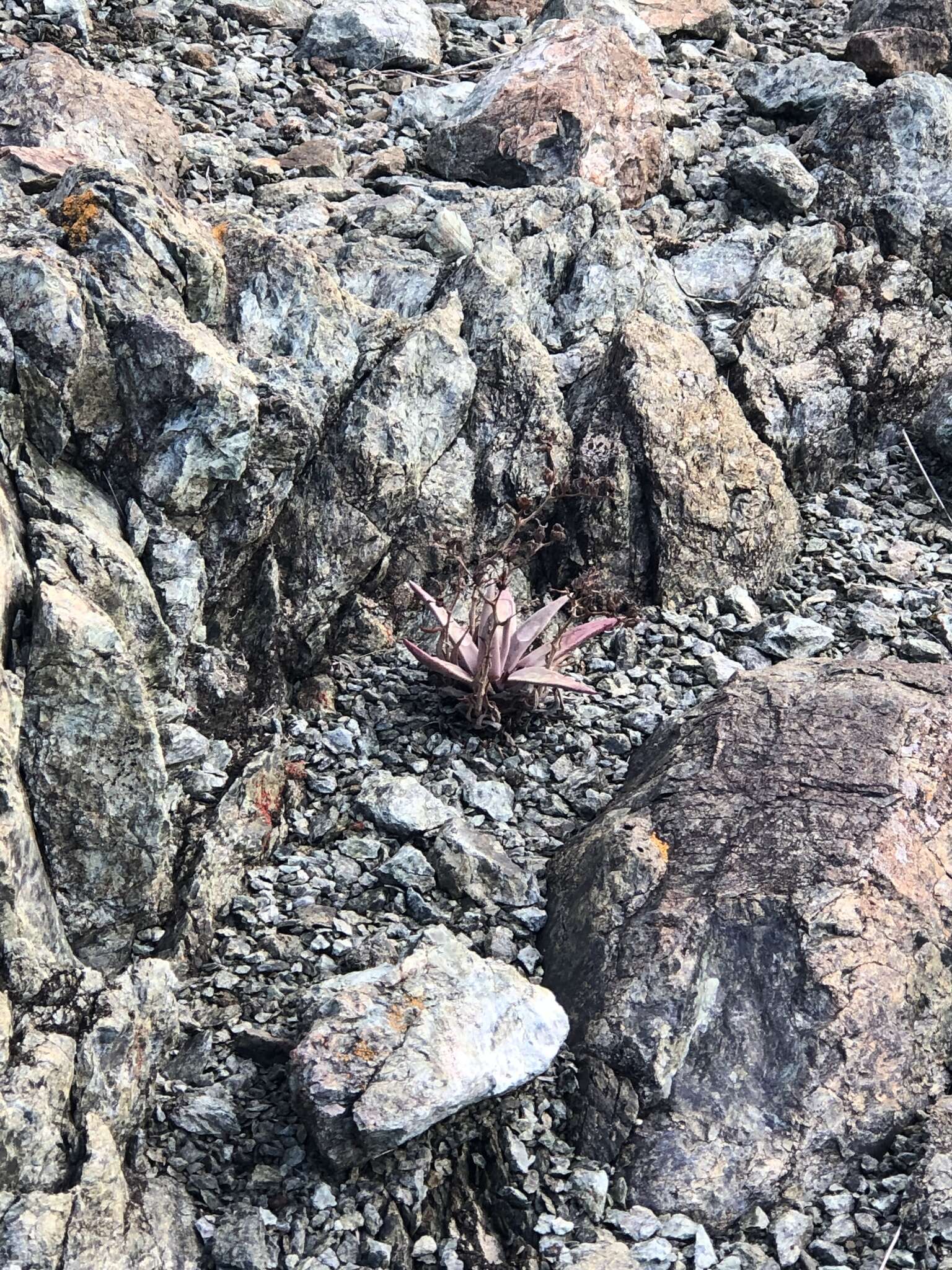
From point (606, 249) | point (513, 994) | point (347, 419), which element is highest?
point (606, 249)

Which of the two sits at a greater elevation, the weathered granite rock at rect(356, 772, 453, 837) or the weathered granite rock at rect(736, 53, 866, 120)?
the weathered granite rock at rect(736, 53, 866, 120)

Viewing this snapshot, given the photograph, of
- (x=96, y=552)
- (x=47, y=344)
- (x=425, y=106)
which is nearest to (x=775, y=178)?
(x=425, y=106)

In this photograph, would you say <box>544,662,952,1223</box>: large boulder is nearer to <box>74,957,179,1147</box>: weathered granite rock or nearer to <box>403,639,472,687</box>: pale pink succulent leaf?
<box>403,639,472,687</box>: pale pink succulent leaf

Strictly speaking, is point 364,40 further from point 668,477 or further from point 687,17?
point 668,477

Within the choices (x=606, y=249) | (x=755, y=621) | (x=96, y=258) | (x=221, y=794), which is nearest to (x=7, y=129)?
(x=96, y=258)

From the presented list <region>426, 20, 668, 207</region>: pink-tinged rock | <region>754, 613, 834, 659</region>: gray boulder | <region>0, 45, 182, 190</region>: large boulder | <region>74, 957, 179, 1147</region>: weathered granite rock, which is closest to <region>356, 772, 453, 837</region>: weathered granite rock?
<region>74, 957, 179, 1147</region>: weathered granite rock

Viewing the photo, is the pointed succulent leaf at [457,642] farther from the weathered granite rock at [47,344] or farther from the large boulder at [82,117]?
the large boulder at [82,117]

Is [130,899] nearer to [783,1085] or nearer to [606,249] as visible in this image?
[783,1085]
